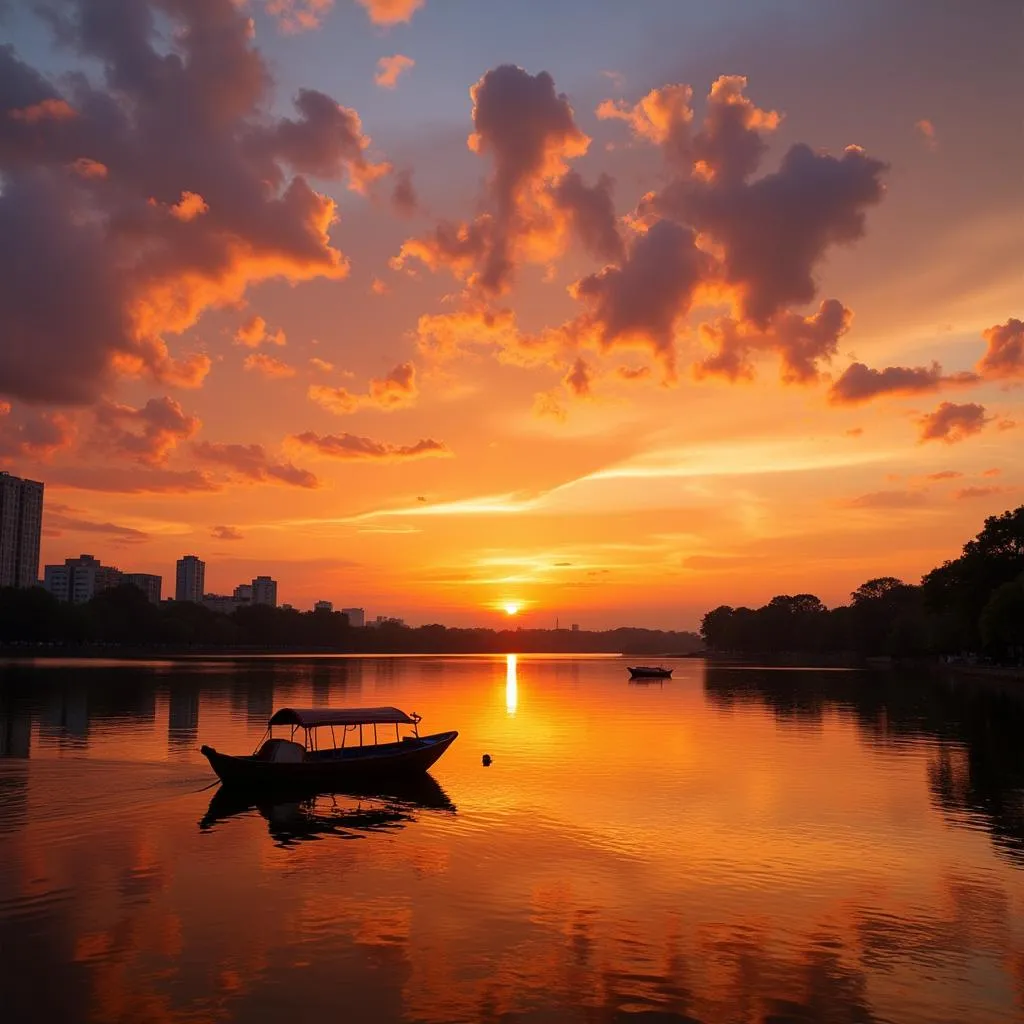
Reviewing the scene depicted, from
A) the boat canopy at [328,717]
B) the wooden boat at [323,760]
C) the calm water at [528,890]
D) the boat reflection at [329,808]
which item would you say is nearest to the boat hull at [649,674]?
the calm water at [528,890]

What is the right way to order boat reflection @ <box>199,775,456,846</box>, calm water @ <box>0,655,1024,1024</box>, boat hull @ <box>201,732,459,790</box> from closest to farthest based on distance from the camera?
calm water @ <box>0,655,1024,1024</box>, boat reflection @ <box>199,775,456,846</box>, boat hull @ <box>201,732,459,790</box>

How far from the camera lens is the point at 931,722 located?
81.8 meters

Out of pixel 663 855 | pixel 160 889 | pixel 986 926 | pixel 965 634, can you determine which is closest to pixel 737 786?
pixel 663 855

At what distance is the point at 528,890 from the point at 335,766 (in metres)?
20.3

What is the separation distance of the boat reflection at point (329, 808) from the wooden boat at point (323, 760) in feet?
2.21

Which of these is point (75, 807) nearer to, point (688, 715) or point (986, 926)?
point (986, 926)

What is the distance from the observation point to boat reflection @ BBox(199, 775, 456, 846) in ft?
122

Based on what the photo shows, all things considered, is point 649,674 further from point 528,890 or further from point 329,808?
point 528,890

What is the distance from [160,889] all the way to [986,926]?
2454 centimetres

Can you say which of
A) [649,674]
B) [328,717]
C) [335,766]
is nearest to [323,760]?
[335,766]

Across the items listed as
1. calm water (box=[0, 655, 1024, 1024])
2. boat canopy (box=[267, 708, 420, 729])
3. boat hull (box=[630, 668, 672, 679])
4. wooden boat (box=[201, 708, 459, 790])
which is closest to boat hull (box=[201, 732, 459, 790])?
wooden boat (box=[201, 708, 459, 790])

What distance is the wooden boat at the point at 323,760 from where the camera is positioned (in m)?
44.3

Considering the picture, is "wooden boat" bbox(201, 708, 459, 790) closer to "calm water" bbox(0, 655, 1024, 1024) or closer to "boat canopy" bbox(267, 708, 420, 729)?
"boat canopy" bbox(267, 708, 420, 729)

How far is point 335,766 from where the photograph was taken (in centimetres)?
4575
